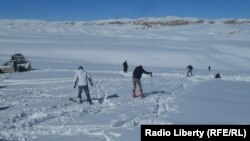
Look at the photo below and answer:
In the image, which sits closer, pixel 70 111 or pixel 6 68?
pixel 70 111

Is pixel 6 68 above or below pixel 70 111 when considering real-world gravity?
above

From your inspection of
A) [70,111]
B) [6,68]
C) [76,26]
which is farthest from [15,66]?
[76,26]

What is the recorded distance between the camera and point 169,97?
62.0 ft

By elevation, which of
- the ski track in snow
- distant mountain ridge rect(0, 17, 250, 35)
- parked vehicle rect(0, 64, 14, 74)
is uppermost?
distant mountain ridge rect(0, 17, 250, 35)

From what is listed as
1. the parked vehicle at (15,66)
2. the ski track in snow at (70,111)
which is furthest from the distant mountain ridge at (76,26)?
the ski track in snow at (70,111)

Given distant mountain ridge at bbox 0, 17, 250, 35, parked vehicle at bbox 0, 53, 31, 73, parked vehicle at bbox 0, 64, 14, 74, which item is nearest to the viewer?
parked vehicle at bbox 0, 64, 14, 74

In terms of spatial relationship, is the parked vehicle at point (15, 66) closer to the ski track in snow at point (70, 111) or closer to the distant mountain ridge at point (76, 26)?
the ski track in snow at point (70, 111)

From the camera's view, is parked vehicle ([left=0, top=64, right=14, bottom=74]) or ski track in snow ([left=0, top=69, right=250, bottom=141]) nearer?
ski track in snow ([left=0, top=69, right=250, bottom=141])

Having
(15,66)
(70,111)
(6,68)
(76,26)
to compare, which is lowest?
(70,111)

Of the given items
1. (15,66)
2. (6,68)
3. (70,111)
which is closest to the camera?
(70,111)

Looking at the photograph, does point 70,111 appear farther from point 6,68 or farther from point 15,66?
point 15,66

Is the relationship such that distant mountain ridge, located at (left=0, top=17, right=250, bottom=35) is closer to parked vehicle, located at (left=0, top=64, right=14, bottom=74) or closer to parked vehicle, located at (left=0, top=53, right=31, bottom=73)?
parked vehicle, located at (left=0, top=53, right=31, bottom=73)

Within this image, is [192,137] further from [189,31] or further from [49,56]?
[189,31]

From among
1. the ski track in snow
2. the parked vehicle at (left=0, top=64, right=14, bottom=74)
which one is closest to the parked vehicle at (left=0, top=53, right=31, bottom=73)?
the parked vehicle at (left=0, top=64, right=14, bottom=74)
